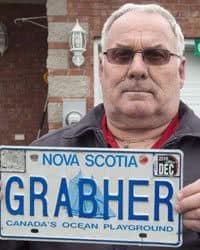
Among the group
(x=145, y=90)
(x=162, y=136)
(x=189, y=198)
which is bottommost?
(x=189, y=198)

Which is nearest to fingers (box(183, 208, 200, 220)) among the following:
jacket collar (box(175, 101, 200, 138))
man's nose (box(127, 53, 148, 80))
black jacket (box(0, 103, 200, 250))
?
black jacket (box(0, 103, 200, 250))

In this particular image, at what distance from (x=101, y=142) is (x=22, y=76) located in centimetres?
588

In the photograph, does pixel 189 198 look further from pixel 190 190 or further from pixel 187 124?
pixel 187 124

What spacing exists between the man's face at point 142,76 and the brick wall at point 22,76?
5830mm

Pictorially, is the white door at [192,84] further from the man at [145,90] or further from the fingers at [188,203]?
the fingers at [188,203]

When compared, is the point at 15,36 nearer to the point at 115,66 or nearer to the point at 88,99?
the point at 88,99

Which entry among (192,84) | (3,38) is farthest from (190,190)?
(3,38)

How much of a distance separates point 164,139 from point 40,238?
1.87 ft

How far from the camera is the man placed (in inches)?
74.2

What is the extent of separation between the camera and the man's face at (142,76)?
1.89m

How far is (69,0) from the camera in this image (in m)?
6.22

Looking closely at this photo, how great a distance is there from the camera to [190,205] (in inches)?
63.9

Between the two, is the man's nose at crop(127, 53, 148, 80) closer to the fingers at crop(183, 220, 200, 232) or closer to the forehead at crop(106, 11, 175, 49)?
the forehead at crop(106, 11, 175, 49)

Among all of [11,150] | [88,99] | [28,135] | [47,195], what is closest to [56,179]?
[47,195]
